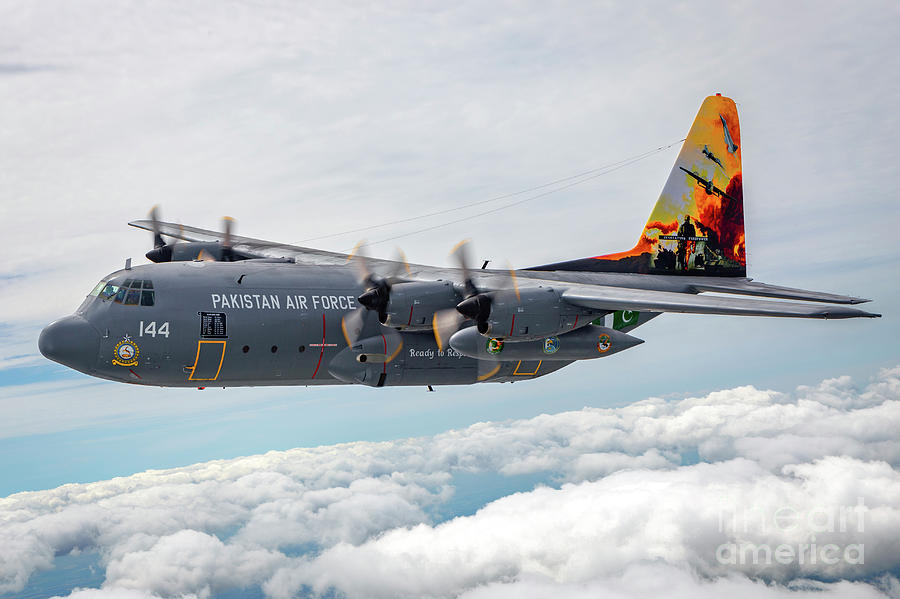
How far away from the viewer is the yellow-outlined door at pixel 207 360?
2116 centimetres

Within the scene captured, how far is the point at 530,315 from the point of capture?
812 inches

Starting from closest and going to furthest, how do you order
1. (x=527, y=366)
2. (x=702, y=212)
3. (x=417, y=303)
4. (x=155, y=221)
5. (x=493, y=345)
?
(x=417, y=303) → (x=493, y=345) → (x=527, y=366) → (x=155, y=221) → (x=702, y=212)

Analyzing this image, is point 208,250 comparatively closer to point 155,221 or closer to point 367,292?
point 155,221

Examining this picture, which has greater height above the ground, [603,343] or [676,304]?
[676,304]

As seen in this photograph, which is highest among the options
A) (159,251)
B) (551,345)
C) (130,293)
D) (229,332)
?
(159,251)

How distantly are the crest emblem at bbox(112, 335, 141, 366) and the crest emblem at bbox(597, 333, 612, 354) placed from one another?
13.8 meters

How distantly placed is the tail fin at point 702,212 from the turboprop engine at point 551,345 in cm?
788

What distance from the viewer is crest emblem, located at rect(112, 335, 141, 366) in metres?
20.0

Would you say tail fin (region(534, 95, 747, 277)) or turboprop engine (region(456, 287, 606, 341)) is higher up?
tail fin (region(534, 95, 747, 277))

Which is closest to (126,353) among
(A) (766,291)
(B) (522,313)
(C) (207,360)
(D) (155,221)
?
(C) (207,360)

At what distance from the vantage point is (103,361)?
19.9 meters

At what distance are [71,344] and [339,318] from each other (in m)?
7.68

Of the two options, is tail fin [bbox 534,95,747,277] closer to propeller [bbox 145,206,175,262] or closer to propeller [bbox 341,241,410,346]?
propeller [bbox 341,241,410,346]

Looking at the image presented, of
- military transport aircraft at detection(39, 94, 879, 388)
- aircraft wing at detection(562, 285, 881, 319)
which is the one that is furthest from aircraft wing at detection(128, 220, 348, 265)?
aircraft wing at detection(562, 285, 881, 319)
